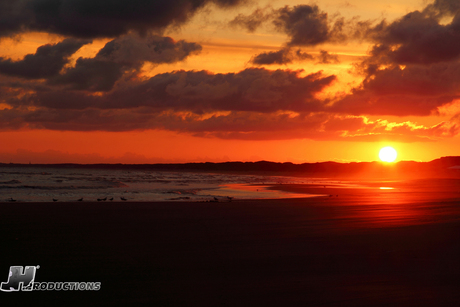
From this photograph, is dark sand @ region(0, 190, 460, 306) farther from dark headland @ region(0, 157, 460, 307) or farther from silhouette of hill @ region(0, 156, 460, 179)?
silhouette of hill @ region(0, 156, 460, 179)

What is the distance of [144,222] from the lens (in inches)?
536

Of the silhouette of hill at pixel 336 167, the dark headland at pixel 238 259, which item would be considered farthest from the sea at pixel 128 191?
the silhouette of hill at pixel 336 167

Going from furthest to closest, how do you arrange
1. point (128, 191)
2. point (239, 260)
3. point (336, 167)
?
point (336, 167)
point (128, 191)
point (239, 260)

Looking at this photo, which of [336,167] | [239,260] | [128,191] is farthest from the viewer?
[336,167]

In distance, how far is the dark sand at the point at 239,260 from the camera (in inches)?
247

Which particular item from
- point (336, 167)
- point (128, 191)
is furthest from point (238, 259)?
point (336, 167)

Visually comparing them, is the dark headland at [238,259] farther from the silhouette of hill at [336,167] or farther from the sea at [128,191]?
the silhouette of hill at [336,167]

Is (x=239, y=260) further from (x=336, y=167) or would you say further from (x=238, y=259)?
(x=336, y=167)

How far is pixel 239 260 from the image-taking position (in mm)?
8375

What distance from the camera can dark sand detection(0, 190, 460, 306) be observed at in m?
6.29

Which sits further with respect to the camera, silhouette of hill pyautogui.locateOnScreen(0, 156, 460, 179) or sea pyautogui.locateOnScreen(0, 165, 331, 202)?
silhouette of hill pyautogui.locateOnScreen(0, 156, 460, 179)

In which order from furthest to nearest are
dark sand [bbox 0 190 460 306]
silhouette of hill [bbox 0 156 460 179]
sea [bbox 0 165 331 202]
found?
silhouette of hill [bbox 0 156 460 179]
sea [bbox 0 165 331 202]
dark sand [bbox 0 190 460 306]

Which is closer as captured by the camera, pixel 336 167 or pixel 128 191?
pixel 128 191

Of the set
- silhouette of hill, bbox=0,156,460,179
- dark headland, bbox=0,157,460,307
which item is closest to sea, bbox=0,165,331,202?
dark headland, bbox=0,157,460,307
